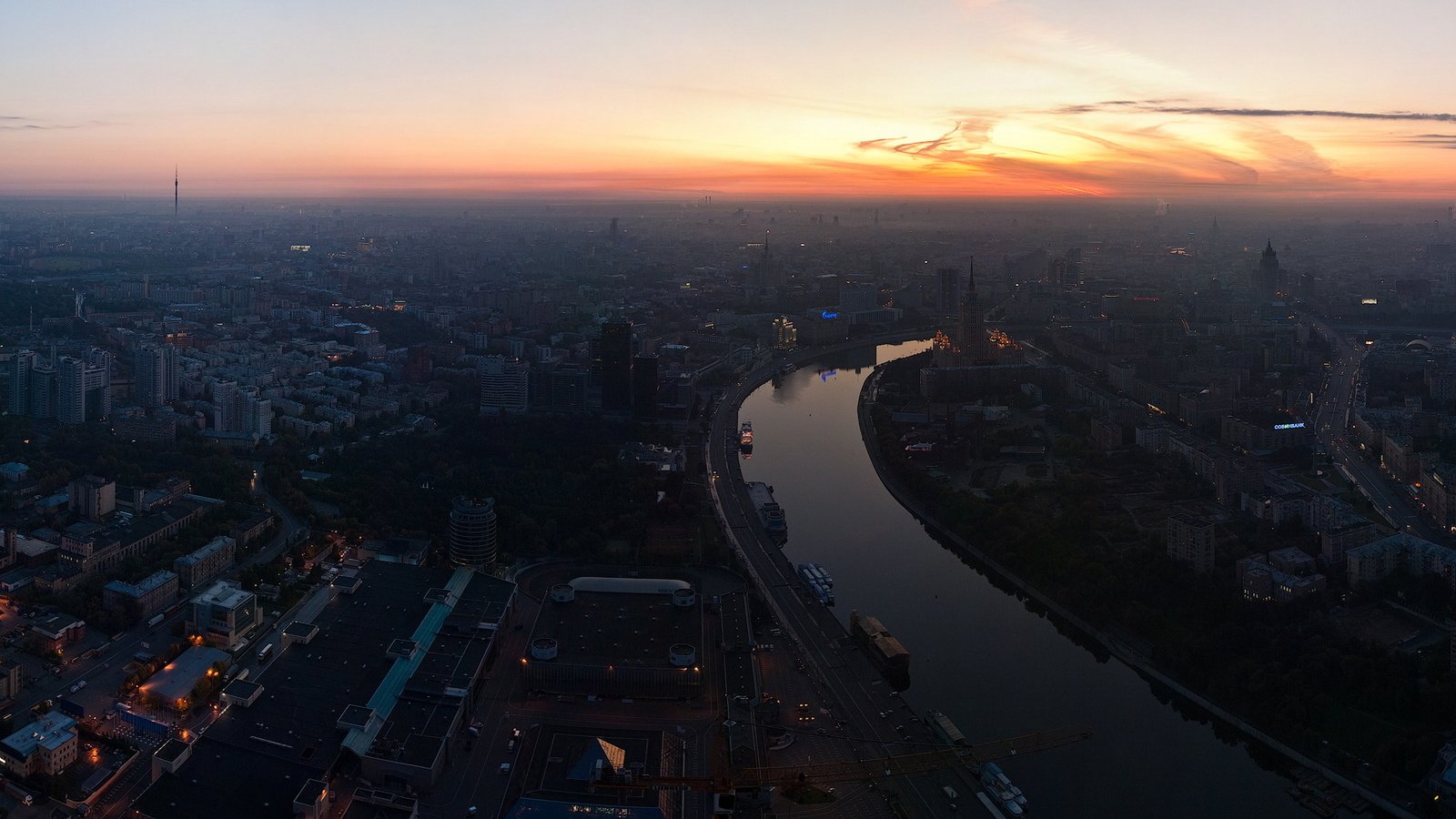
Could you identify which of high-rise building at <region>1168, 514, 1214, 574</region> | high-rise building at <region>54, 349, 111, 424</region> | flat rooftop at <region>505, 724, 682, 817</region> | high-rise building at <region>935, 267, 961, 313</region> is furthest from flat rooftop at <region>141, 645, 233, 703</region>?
high-rise building at <region>935, 267, 961, 313</region>

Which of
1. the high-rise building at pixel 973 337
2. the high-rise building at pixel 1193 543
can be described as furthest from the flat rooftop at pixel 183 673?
the high-rise building at pixel 973 337

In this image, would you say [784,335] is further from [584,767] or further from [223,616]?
[584,767]

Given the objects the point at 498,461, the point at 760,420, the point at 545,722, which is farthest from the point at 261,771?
the point at 760,420

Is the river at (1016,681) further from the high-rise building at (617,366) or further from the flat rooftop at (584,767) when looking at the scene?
the high-rise building at (617,366)

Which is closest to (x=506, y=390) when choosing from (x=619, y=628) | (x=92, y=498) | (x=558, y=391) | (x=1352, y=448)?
(x=558, y=391)

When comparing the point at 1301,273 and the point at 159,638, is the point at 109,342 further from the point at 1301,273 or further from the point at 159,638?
the point at 1301,273
